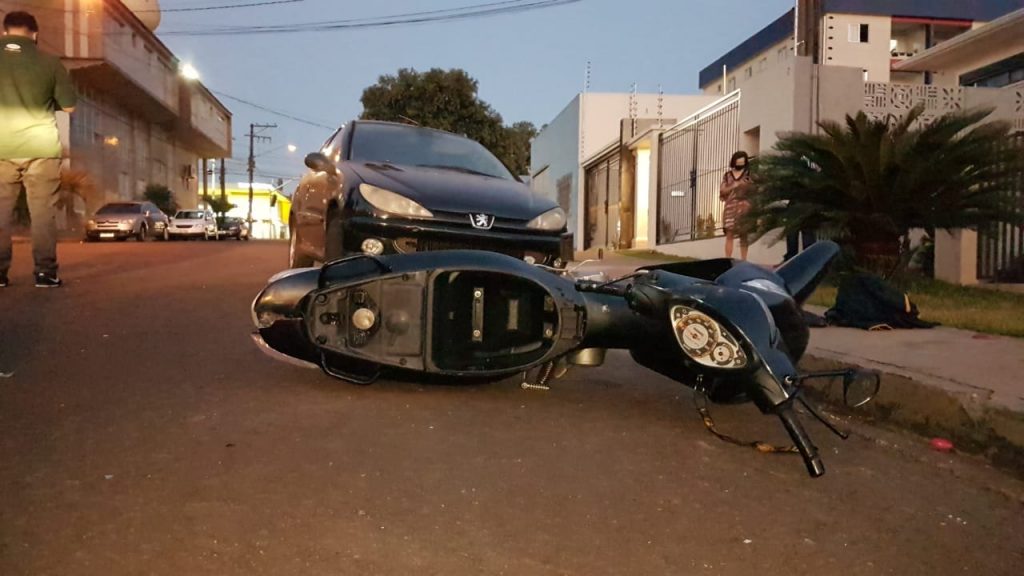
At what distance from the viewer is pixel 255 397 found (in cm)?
417

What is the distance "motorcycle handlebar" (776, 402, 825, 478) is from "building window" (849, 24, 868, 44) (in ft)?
118

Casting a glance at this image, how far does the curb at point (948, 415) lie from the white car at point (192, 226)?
3246 centimetres

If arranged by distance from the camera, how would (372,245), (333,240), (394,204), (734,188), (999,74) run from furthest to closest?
1. (999,74)
2. (734,188)
3. (333,240)
4. (394,204)
5. (372,245)

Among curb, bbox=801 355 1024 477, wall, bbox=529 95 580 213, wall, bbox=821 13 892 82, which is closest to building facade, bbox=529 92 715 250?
wall, bbox=529 95 580 213

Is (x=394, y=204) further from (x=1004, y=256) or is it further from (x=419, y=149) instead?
(x=1004, y=256)

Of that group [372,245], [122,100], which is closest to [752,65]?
[122,100]

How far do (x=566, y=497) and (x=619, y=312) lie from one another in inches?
41.8

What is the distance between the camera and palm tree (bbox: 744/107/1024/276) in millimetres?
8367

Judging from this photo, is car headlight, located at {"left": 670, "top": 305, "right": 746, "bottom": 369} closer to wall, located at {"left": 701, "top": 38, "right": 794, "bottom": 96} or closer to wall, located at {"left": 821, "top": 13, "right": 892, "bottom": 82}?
wall, located at {"left": 701, "top": 38, "right": 794, "bottom": 96}

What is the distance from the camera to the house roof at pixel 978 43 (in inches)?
648

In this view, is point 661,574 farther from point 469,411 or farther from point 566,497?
point 469,411

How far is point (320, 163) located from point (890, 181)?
198 inches

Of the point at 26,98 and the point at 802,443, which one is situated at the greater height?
the point at 26,98

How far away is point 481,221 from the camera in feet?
20.7
